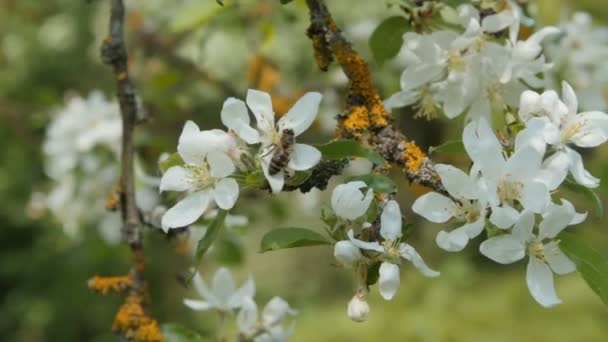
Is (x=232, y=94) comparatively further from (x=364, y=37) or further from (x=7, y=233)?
(x=7, y=233)

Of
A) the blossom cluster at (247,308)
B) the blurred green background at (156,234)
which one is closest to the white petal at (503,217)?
the blossom cluster at (247,308)

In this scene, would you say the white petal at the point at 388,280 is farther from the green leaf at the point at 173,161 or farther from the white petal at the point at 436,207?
the green leaf at the point at 173,161

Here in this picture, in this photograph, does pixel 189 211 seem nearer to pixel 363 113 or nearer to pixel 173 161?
pixel 173 161

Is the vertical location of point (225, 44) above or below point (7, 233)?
above

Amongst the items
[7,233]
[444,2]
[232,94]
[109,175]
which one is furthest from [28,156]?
[444,2]

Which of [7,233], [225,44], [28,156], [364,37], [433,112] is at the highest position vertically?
[433,112]

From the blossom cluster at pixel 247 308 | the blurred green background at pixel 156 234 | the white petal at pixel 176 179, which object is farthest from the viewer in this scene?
the blurred green background at pixel 156 234

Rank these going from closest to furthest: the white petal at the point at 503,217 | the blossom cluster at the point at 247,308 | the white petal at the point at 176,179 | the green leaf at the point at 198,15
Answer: the white petal at the point at 503,217 < the white petal at the point at 176,179 < the blossom cluster at the point at 247,308 < the green leaf at the point at 198,15

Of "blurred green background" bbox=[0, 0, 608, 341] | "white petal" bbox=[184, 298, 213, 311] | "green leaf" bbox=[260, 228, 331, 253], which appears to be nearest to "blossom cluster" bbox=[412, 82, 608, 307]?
"green leaf" bbox=[260, 228, 331, 253]

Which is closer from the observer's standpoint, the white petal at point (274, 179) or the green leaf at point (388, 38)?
the white petal at point (274, 179)
